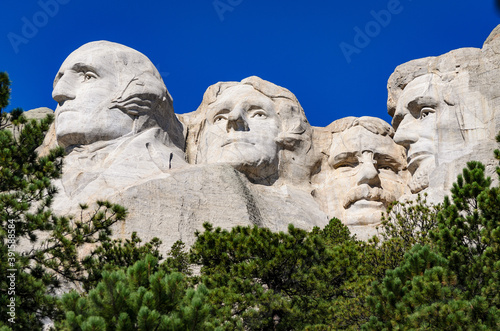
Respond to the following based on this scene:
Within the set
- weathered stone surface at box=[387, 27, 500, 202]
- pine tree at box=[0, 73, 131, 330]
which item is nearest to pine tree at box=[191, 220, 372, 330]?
pine tree at box=[0, 73, 131, 330]

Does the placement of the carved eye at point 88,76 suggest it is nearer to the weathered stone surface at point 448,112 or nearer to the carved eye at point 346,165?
the carved eye at point 346,165

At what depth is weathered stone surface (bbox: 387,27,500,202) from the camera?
2197 centimetres

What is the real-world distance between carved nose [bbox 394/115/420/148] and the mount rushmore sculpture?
0.04 meters

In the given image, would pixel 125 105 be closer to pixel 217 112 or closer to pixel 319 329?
pixel 217 112

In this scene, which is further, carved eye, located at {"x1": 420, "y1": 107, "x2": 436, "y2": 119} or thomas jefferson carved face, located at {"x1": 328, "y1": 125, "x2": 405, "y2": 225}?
thomas jefferson carved face, located at {"x1": 328, "y1": 125, "x2": 405, "y2": 225}

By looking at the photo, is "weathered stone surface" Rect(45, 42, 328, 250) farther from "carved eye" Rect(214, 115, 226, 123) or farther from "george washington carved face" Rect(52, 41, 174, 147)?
"carved eye" Rect(214, 115, 226, 123)

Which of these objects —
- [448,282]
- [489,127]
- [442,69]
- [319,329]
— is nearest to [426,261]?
[448,282]

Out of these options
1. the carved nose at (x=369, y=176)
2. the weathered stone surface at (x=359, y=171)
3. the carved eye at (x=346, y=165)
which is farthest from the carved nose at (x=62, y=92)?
the carved nose at (x=369, y=176)

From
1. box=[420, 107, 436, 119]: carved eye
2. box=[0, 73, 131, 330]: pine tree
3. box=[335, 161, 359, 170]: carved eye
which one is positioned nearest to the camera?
box=[0, 73, 131, 330]: pine tree

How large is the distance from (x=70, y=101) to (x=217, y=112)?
4011 millimetres

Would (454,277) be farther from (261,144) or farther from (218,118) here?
(218,118)

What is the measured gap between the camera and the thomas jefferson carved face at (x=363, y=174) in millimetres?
23188

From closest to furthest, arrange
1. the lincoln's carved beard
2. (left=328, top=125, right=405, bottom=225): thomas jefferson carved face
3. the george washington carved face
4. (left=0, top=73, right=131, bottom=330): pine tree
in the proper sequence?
(left=0, top=73, right=131, bottom=330): pine tree < the lincoln's carved beard < the george washington carved face < (left=328, top=125, right=405, bottom=225): thomas jefferson carved face

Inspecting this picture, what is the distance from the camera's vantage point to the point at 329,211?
23.5 meters
